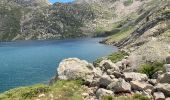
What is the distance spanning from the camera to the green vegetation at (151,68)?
40.0 metres

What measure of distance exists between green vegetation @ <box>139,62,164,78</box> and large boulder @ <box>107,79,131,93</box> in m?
6.83

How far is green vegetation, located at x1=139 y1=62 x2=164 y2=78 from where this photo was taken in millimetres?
40000

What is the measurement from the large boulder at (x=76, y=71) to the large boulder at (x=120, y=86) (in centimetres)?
640

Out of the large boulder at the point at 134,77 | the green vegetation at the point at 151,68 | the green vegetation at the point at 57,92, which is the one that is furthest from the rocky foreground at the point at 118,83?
the green vegetation at the point at 151,68

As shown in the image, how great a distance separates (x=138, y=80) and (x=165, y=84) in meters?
3.62

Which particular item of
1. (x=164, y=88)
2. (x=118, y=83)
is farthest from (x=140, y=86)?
(x=164, y=88)

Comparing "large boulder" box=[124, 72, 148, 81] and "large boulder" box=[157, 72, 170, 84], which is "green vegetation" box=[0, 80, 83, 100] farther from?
"large boulder" box=[157, 72, 170, 84]

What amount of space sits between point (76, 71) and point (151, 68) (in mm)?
9212

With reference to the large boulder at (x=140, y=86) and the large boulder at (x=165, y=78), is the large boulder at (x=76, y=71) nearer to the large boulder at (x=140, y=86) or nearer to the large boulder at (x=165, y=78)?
the large boulder at (x=140, y=86)

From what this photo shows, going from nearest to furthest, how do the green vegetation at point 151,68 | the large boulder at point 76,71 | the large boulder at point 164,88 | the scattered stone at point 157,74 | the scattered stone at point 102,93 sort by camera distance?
Result: 1. the large boulder at point 164,88
2. the scattered stone at point 102,93
3. the scattered stone at point 157,74
4. the green vegetation at point 151,68
5. the large boulder at point 76,71

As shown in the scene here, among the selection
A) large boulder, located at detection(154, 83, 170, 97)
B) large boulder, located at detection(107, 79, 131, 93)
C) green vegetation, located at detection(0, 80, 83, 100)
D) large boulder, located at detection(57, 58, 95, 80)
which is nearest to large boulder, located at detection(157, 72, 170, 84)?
large boulder, located at detection(154, 83, 170, 97)

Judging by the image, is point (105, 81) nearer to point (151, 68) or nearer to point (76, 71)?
point (76, 71)

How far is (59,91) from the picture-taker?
119 feet

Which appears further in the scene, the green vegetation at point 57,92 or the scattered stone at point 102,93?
the green vegetation at point 57,92
